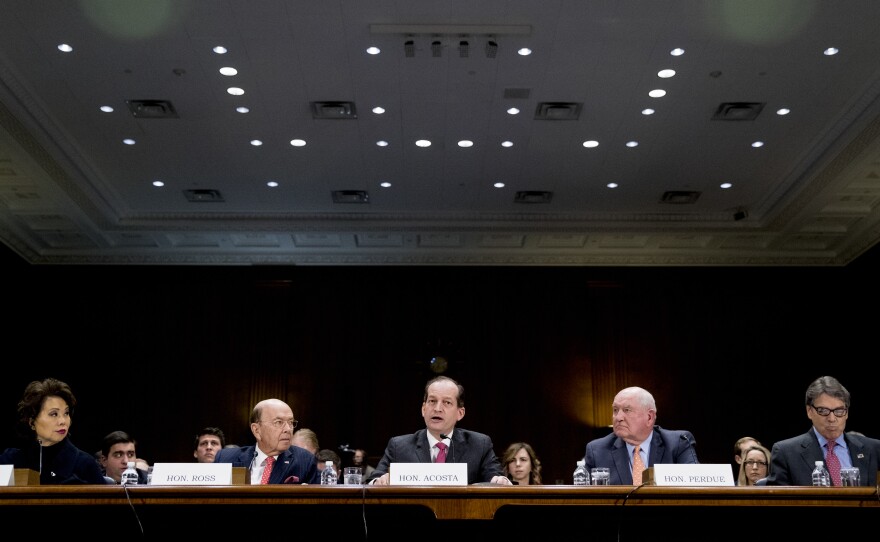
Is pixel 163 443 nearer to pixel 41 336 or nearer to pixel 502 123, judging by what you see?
pixel 41 336

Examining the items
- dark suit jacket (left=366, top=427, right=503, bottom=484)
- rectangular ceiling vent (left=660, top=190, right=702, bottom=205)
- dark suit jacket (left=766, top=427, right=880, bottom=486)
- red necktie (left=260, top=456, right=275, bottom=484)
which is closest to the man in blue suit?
dark suit jacket (left=766, top=427, right=880, bottom=486)

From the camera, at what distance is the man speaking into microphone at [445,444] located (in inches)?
184

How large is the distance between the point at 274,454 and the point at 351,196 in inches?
267

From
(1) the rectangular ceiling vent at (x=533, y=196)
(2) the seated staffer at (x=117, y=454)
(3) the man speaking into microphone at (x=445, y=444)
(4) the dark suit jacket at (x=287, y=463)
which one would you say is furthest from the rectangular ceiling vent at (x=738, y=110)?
(2) the seated staffer at (x=117, y=454)

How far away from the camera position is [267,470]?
473 centimetres

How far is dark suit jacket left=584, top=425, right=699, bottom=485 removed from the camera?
474cm

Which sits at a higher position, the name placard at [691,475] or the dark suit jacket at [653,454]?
the dark suit jacket at [653,454]

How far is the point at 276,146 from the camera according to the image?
32.4 feet

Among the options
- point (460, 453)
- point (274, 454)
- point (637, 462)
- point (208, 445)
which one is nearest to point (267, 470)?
point (274, 454)

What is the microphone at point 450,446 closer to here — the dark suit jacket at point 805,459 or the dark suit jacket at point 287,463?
the dark suit jacket at point 287,463
